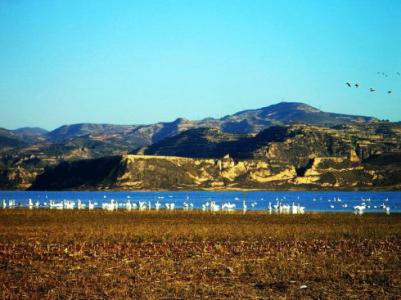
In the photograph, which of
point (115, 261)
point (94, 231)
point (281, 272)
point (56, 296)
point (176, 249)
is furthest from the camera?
point (94, 231)

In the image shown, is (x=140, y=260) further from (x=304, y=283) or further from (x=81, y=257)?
(x=304, y=283)

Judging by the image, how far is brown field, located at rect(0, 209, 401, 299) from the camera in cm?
2597

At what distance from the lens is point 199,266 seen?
3253 cm

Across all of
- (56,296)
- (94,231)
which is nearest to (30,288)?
(56,296)

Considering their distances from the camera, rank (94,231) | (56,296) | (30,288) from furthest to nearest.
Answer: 1. (94,231)
2. (30,288)
3. (56,296)

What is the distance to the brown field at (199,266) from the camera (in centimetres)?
2597

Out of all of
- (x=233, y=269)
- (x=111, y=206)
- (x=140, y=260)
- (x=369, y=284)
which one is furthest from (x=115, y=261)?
(x=111, y=206)

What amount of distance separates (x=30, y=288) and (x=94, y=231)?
2864 centimetres

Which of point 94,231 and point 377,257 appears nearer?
point 377,257

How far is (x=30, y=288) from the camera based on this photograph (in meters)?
26.6

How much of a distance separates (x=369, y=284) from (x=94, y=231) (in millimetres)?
30700

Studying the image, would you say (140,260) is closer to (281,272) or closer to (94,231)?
(281,272)

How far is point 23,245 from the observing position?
140 feet

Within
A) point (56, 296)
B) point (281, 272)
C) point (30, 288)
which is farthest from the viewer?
point (281, 272)
